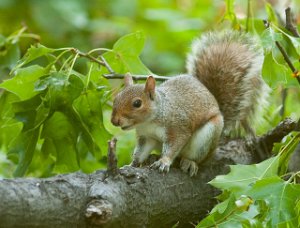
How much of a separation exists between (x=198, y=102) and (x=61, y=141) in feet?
1.74

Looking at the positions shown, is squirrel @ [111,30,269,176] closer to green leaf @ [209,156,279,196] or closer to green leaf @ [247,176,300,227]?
green leaf @ [209,156,279,196]

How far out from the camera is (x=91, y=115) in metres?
2.60

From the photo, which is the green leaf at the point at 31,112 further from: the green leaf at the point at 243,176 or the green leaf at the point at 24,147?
the green leaf at the point at 243,176

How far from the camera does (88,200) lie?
199cm

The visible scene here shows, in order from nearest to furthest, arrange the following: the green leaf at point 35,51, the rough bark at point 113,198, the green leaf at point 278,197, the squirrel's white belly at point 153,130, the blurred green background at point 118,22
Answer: the rough bark at point 113,198
the green leaf at point 278,197
the green leaf at point 35,51
the squirrel's white belly at point 153,130
the blurred green background at point 118,22

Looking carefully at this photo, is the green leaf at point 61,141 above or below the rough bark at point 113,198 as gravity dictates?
above

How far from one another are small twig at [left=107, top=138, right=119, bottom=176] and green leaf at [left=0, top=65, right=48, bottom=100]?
0.50 m

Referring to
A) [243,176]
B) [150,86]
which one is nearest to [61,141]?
[150,86]

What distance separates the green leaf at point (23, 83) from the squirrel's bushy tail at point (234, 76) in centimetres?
75

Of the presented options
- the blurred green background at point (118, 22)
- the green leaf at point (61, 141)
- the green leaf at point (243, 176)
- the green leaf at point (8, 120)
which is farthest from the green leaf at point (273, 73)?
the blurred green background at point (118, 22)

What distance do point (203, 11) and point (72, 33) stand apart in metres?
1.19

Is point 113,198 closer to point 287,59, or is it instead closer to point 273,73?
point 273,73

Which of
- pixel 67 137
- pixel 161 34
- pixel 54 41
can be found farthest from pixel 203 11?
pixel 67 137

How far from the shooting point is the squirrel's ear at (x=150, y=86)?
103 inches
